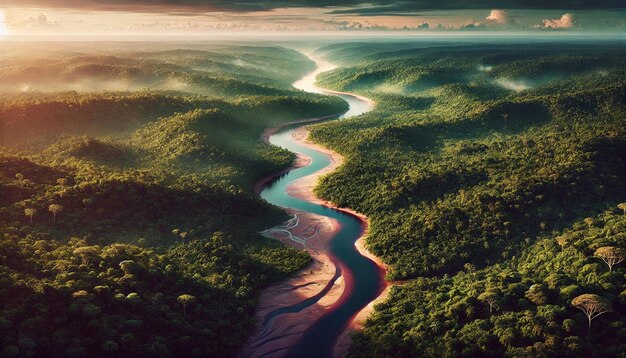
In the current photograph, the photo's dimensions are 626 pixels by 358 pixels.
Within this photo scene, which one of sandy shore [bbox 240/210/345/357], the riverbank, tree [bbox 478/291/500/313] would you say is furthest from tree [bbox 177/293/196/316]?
tree [bbox 478/291/500/313]

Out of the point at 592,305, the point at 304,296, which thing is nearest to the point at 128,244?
the point at 304,296

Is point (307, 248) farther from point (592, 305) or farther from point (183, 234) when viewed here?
point (592, 305)

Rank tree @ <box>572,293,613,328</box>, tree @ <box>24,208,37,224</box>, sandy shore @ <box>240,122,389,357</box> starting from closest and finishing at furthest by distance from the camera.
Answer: tree @ <box>572,293,613,328</box> → sandy shore @ <box>240,122,389,357</box> → tree @ <box>24,208,37,224</box>

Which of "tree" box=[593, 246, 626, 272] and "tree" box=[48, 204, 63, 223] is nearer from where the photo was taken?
"tree" box=[593, 246, 626, 272]

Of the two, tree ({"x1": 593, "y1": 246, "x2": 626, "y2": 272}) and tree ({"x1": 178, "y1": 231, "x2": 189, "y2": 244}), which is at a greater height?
tree ({"x1": 593, "y1": 246, "x2": 626, "y2": 272})

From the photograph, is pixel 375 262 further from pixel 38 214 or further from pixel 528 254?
pixel 38 214

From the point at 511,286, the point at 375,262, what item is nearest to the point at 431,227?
the point at 375,262

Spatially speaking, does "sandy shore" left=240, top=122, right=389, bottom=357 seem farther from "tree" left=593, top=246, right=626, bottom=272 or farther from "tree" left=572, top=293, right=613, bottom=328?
"tree" left=593, top=246, right=626, bottom=272
